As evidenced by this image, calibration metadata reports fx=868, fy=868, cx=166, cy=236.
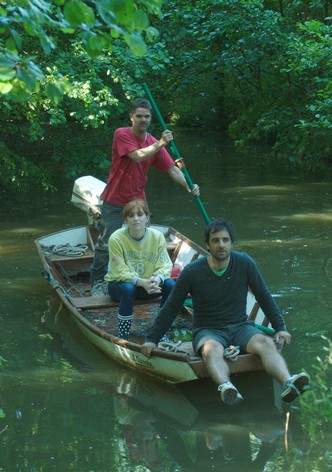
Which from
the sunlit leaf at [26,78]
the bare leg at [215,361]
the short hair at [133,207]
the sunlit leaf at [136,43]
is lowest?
the bare leg at [215,361]

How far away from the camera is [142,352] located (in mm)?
5887

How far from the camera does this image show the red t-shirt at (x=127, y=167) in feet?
23.5

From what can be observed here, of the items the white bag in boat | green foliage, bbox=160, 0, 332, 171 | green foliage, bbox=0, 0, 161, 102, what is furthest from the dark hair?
green foliage, bbox=160, 0, 332, 171

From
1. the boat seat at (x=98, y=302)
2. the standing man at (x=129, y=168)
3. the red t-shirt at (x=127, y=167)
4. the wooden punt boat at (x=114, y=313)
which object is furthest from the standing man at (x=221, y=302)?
the red t-shirt at (x=127, y=167)

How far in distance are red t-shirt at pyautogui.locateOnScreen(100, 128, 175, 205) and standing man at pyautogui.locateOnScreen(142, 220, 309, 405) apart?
5.87 feet

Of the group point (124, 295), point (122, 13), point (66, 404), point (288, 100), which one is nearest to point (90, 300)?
point (124, 295)

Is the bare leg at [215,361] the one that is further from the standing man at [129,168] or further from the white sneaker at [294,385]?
the standing man at [129,168]

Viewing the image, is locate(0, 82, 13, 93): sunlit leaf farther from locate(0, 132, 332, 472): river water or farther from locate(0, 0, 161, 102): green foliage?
locate(0, 132, 332, 472): river water

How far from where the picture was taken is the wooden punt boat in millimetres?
5660

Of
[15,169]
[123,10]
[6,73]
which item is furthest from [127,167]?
[15,169]

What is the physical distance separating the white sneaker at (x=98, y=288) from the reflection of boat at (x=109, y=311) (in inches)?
6.6

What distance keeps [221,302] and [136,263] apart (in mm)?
1176

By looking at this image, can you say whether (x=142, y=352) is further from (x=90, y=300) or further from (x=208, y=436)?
(x=90, y=300)

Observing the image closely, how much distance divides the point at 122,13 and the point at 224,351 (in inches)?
119
